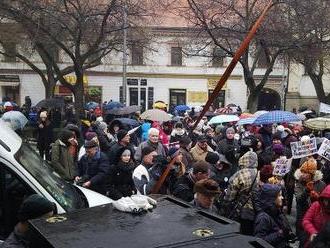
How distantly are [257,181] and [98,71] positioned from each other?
4097 cm

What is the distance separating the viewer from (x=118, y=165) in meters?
7.82

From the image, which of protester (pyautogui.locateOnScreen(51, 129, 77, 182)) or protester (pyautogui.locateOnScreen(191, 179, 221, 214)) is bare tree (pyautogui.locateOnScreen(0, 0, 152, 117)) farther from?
protester (pyautogui.locateOnScreen(191, 179, 221, 214))

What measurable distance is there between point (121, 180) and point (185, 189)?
185 cm

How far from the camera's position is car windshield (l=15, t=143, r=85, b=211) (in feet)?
16.3

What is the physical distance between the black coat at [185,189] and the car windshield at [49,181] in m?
1.14

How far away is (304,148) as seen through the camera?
29.1 feet

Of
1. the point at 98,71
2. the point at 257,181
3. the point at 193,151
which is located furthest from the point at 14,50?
the point at 257,181

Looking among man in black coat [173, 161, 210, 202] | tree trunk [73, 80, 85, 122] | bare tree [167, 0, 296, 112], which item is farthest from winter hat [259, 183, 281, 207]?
bare tree [167, 0, 296, 112]

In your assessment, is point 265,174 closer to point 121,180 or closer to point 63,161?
point 121,180

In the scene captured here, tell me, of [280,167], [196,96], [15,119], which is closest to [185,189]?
[280,167]

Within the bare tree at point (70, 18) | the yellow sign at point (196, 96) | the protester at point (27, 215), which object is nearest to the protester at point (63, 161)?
the protester at point (27, 215)

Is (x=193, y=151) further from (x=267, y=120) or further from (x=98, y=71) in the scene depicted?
(x=98, y=71)

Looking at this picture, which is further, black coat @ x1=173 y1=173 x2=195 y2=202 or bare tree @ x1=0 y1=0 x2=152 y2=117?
bare tree @ x1=0 y1=0 x2=152 y2=117

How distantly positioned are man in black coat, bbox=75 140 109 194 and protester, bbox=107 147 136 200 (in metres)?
0.10
